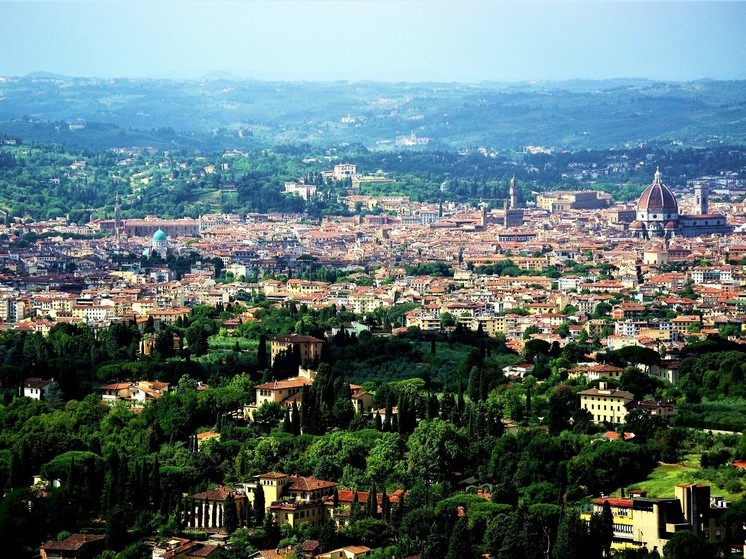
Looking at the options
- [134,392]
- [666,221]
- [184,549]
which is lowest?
[666,221]

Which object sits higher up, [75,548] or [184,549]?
[184,549]

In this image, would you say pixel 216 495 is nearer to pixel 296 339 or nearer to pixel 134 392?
pixel 134 392

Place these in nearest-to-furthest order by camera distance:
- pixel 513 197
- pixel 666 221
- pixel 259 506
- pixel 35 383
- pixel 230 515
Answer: pixel 230 515 → pixel 259 506 → pixel 35 383 → pixel 666 221 → pixel 513 197

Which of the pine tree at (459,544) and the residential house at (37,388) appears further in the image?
the residential house at (37,388)

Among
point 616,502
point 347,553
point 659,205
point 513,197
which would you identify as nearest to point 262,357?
point 347,553

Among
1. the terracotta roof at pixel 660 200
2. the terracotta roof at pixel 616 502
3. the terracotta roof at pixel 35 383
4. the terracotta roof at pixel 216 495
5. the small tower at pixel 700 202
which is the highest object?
the terracotta roof at pixel 616 502

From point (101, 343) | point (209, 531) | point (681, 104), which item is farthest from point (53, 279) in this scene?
point (681, 104)

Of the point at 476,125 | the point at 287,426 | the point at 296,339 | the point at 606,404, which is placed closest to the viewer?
the point at 287,426

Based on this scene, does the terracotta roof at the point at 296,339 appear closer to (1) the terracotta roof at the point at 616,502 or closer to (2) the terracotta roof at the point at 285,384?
(2) the terracotta roof at the point at 285,384

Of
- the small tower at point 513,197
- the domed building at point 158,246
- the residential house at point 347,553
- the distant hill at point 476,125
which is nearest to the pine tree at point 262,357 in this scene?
the residential house at point 347,553
